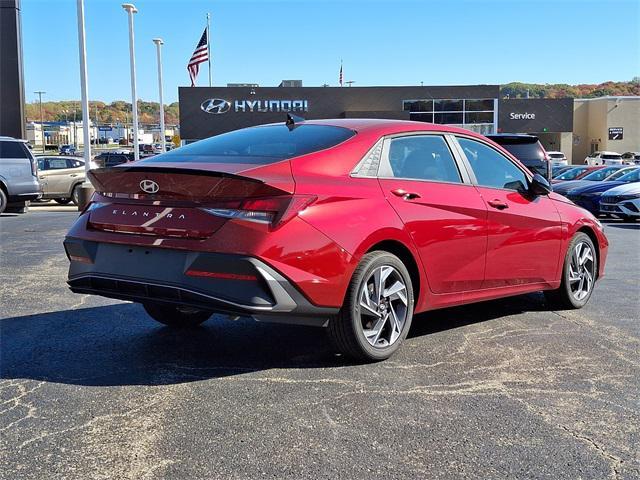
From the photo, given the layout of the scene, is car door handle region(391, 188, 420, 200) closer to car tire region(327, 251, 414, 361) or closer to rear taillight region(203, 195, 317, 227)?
car tire region(327, 251, 414, 361)

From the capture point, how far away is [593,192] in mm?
16547

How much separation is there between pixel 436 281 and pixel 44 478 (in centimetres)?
291

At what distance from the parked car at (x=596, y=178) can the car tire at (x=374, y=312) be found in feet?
47.8

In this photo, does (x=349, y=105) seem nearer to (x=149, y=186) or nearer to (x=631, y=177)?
(x=631, y=177)

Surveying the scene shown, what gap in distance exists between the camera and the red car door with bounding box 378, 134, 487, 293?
464 cm

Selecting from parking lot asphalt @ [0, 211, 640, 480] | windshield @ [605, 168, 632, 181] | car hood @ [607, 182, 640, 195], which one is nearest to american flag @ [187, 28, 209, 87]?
windshield @ [605, 168, 632, 181]

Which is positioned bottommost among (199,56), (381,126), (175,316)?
(175,316)

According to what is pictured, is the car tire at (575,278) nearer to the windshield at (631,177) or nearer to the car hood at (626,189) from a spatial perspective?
the car hood at (626,189)

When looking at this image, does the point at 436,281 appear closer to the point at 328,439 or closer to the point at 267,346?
the point at 267,346

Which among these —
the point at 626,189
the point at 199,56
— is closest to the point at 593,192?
the point at 626,189

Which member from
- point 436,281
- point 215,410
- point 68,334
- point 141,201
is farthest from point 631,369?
point 68,334

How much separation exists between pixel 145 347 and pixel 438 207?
2300 millimetres

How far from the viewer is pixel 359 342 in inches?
168

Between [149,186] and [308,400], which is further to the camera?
[149,186]
